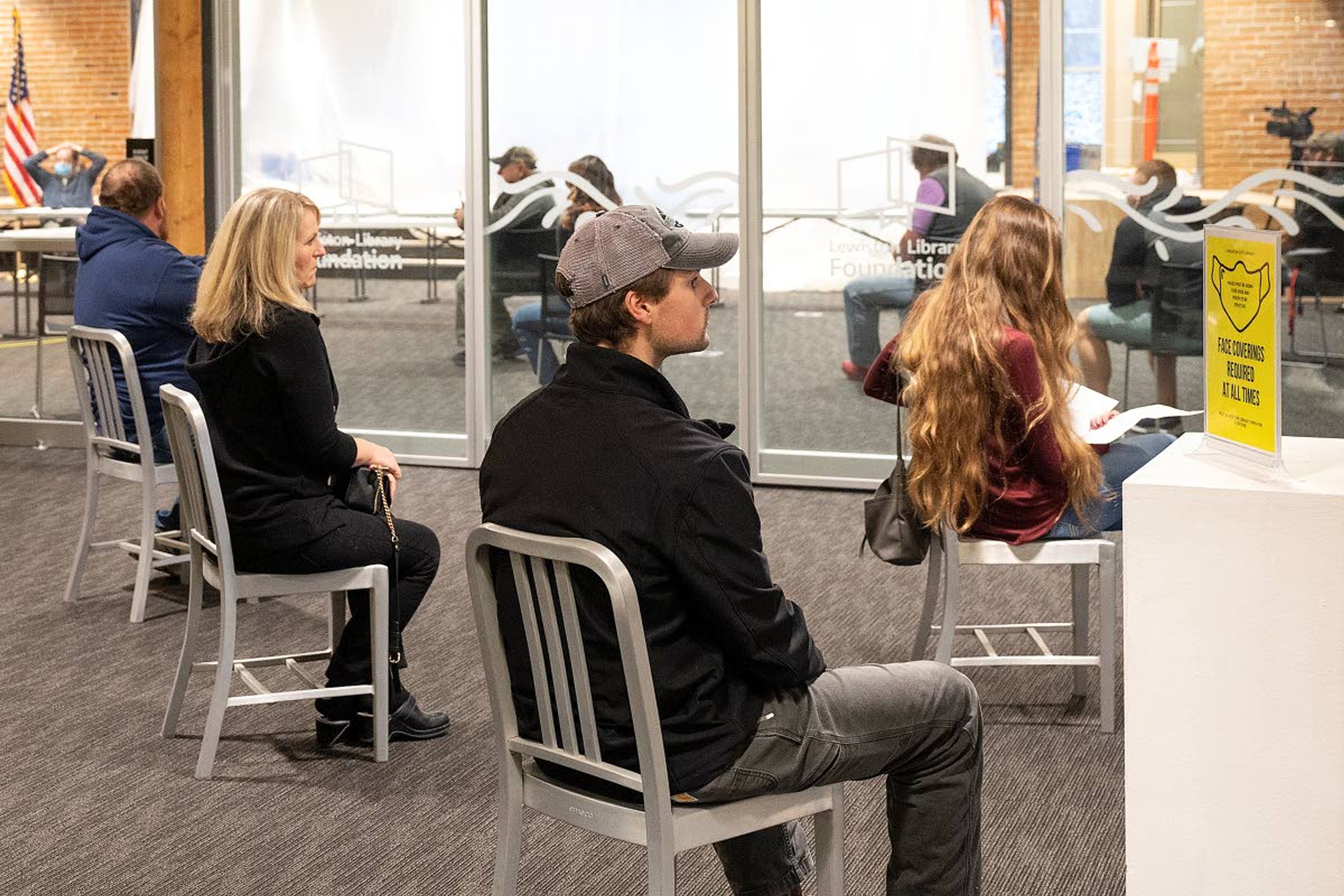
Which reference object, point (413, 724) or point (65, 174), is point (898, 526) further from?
point (65, 174)

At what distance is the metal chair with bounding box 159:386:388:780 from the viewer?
3.47m

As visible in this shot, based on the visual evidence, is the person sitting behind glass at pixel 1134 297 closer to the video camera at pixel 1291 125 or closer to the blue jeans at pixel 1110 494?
the video camera at pixel 1291 125

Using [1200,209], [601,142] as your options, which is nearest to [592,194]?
[601,142]

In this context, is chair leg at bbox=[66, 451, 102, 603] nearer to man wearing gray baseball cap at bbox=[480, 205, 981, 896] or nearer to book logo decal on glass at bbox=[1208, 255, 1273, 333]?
man wearing gray baseball cap at bbox=[480, 205, 981, 896]

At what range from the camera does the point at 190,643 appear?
368cm

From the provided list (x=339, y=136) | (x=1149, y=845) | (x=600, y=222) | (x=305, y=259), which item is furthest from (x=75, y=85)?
(x=1149, y=845)

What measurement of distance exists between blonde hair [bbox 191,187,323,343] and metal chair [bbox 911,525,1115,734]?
5.27ft

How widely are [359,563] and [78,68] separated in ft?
16.9

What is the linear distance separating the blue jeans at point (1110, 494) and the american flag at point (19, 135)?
19.3 ft

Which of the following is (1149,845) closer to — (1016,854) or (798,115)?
(1016,854)

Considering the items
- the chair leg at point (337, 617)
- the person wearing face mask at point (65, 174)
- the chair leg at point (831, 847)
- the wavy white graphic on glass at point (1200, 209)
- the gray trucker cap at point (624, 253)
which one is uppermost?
the person wearing face mask at point (65, 174)

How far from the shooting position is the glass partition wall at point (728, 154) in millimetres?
6230

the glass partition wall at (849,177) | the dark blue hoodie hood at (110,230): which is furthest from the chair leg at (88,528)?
the glass partition wall at (849,177)

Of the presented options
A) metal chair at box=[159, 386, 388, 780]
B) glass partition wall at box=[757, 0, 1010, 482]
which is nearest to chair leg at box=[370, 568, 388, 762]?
metal chair at box=[159, 386, 388, 780]
